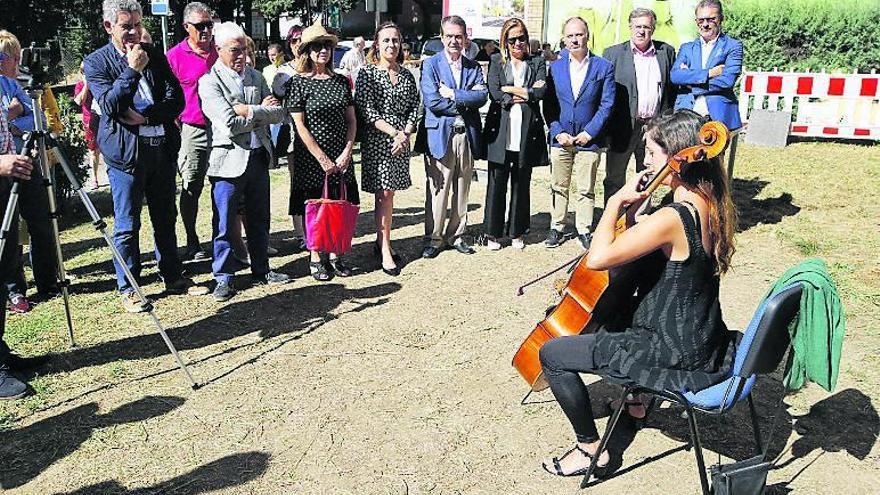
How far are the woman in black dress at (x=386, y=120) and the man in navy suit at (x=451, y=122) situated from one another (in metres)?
0.21

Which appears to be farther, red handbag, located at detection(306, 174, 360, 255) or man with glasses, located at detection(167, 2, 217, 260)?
man with glasses, located at detection(167, 2, 217, 260)

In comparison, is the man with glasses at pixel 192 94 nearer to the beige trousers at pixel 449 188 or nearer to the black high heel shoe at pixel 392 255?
the black high heel shoe at pixel 392 255

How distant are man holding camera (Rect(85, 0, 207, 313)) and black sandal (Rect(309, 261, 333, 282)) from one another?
44.4 inches

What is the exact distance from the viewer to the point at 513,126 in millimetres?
6535

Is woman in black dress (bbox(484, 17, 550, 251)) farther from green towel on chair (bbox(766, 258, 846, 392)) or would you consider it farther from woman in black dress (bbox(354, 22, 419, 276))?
green towel on chair (bbox(766, 258, 846, 392))

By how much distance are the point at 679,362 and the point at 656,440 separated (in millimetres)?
809

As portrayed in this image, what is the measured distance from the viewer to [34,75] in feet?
14.2

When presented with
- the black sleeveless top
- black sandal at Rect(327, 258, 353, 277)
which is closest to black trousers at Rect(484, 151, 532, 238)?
black sandal at Rect(327, 258, 353, 277)

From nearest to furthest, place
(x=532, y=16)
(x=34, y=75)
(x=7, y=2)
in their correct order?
(x=34, y=75)
(x=532, y=16)
(x=7, y=2)

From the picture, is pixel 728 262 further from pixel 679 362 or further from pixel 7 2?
pixel 7 2

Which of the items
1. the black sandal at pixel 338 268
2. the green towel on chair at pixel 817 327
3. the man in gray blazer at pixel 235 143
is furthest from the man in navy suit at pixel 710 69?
the green towel on chair at pixel 817 327

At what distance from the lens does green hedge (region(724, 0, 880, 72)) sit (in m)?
13.3

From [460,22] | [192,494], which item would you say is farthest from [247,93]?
[192,494]

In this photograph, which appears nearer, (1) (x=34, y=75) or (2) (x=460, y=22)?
(1) (x=34, y=75)
